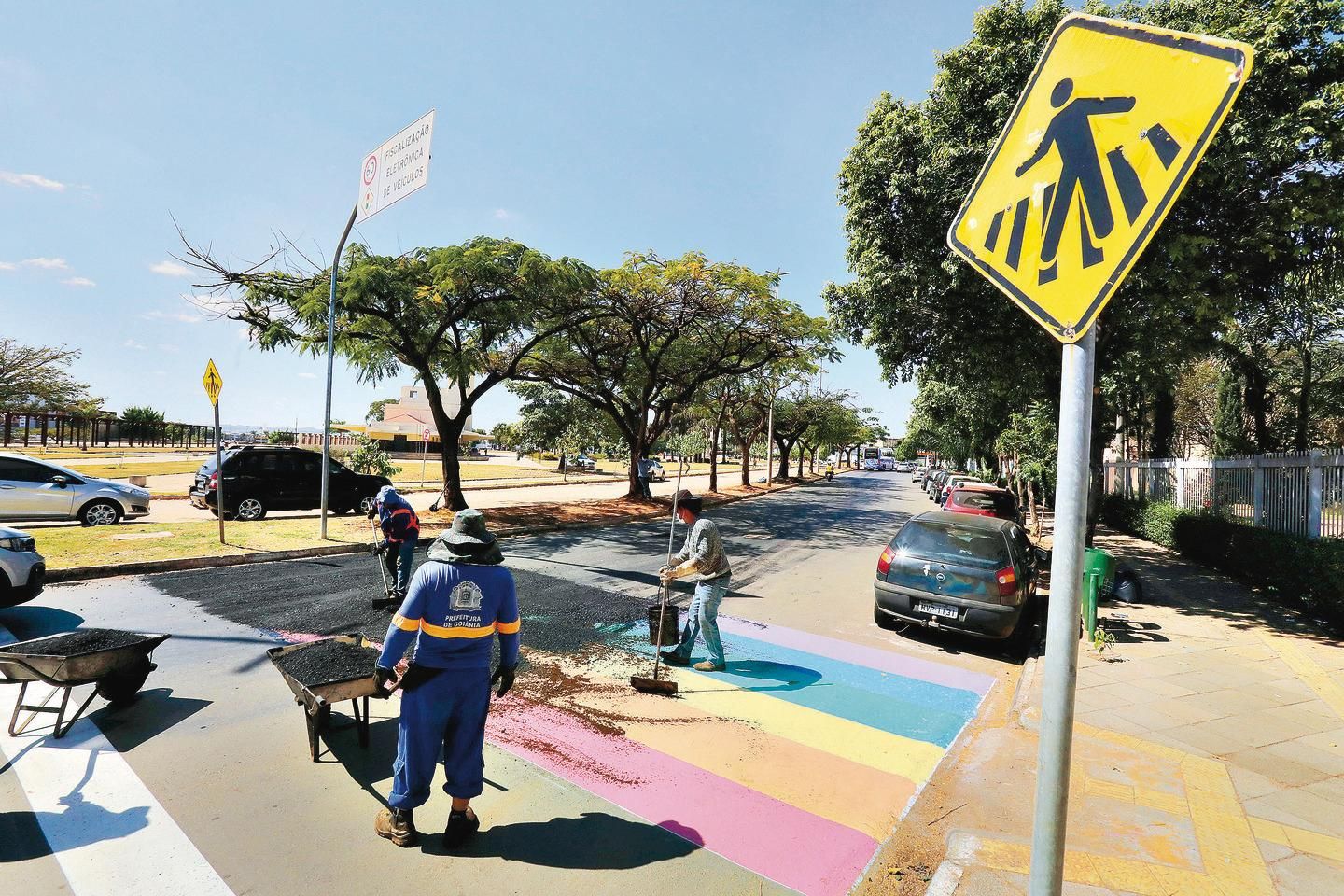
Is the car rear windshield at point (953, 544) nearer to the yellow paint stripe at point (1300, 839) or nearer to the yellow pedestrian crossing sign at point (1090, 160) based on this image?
the yellow paint stripe at point (1300, 839)

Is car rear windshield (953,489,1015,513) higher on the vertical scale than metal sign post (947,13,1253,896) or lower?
lower

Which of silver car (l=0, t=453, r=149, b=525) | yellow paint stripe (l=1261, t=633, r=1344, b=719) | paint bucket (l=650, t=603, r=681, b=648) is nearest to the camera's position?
yellow paint stripe (l=1261, t=633, r=1344, b=719)

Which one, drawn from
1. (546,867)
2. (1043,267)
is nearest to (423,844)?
(546,867)

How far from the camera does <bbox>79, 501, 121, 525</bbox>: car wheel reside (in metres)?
12.9

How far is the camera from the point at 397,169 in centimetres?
870

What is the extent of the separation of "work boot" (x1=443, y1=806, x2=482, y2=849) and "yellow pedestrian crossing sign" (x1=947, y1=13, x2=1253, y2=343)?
11.3 ft

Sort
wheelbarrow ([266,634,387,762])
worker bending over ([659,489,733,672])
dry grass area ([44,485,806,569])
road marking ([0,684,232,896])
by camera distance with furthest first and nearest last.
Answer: dry grass area ([44,485,806,569]) → worker bending over ([659,489,733,672]) → wheelbarrow ([266,634,387,762]) → road marking ([0,684,232,896])

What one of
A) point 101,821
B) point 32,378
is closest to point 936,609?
point 101,821

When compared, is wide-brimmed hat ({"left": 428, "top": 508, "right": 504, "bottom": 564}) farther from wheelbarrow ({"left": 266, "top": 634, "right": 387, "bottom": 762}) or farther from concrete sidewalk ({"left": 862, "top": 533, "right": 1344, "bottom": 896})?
concrete sidewalk ({"left": 862, "top": 533, "right": 1344, "bottom": 896})

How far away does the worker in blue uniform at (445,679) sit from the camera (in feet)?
10.6

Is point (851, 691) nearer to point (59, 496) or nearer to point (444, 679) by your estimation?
point (444, 679)

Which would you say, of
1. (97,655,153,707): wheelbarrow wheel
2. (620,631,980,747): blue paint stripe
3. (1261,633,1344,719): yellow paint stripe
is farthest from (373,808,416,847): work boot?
(1261,633,1344,719): yellow paint stripe

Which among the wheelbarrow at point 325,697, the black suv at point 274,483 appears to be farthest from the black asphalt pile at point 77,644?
the black suv at point 274,483

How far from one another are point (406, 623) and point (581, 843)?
1.47 metres
